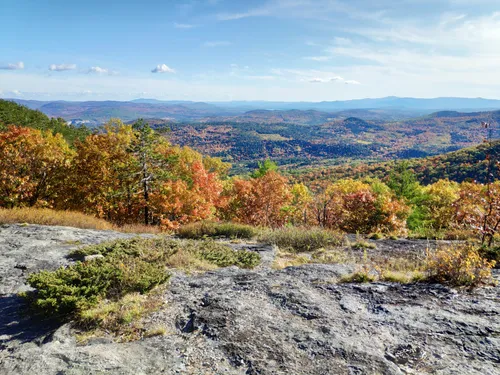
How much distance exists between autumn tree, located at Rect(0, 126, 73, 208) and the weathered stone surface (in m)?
17.1

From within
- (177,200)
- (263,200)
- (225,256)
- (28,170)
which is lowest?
(263,200)

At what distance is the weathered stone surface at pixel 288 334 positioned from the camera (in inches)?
171

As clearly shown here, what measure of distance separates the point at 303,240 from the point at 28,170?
19.2m

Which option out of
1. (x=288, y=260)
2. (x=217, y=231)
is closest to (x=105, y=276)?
(x=288, y=260)

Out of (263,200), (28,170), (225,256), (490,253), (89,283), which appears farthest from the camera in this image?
(263,200)

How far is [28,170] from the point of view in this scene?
20750 mm

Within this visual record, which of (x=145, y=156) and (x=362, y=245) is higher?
(x=145, y=156)

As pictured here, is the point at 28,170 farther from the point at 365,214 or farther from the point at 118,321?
the point at 365,214

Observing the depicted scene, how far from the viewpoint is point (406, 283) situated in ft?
23.8

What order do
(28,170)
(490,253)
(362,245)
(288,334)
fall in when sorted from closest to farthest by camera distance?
(288,334), (490,253), (362,245), (28,170)

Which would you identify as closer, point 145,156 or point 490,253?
point 490,253

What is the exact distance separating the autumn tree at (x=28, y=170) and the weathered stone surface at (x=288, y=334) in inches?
674

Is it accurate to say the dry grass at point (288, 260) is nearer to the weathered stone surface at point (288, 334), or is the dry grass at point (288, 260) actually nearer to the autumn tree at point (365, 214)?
the weathered stone surface at point (288, 334)

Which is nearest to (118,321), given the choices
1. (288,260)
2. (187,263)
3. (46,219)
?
(187,263)
